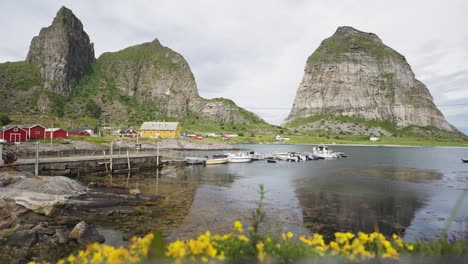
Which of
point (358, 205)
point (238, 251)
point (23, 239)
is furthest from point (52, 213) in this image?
point (358, 205)

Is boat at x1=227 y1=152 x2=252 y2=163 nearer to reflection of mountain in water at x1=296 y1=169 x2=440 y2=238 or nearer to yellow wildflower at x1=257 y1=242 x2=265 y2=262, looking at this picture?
reflection of mountain in water at x1=296 y1=169 x2=440 y2=238

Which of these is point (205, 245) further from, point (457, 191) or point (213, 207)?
point (457, 191)

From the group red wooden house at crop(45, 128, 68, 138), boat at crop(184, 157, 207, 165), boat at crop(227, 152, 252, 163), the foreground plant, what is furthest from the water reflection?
red wooden house at crop(45, 128, 68, 138)

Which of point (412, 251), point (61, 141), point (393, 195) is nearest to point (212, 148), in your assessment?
point (61, 141)

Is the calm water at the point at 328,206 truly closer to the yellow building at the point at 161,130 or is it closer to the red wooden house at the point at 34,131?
the red wooden house at the point at 34,131

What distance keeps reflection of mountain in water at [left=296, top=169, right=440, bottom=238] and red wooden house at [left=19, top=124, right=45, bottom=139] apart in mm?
70625

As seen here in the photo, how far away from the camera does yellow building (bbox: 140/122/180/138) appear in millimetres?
132125

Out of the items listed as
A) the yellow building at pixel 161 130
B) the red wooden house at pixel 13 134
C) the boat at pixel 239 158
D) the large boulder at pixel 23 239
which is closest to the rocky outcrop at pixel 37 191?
the large boulder at pixel 23 239

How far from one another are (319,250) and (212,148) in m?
121

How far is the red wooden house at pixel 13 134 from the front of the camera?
67562 millimetres

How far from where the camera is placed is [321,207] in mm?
30234

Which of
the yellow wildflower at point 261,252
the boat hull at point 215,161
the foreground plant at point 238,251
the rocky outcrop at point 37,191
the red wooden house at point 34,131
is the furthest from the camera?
the boat hull at point 215,161

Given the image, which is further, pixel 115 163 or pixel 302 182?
pixel 115 163

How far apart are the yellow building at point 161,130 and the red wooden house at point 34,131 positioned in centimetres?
5719
